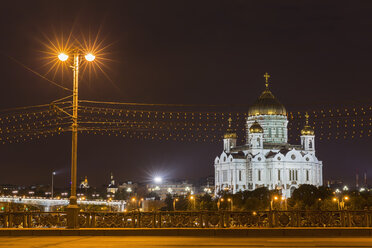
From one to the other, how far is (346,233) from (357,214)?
1.68m

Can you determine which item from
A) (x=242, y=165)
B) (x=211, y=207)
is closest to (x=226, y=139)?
(x=242, y=165)

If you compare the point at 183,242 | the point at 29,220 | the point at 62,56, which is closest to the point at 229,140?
Answer: the point at 29,220

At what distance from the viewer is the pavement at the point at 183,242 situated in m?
20.2

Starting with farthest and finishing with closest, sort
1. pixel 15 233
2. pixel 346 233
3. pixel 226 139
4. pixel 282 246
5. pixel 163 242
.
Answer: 1. pixel 226 139
2. pixel 15 233
3. pixel 346 233
4. pixel 163 242
5. pixel 282 246

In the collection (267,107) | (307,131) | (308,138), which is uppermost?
(267,107)

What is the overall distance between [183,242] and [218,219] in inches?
186

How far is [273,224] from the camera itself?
2572 cm

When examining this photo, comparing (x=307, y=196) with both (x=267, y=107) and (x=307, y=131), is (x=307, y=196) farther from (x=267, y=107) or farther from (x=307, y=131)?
(x=307, y=131)

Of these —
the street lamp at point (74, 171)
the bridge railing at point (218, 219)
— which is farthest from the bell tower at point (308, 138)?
the street lamp at point (74, 171)

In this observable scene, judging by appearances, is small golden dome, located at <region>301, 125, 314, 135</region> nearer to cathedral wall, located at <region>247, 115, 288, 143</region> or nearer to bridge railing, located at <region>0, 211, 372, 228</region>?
cathedral wall, located at <region>247, 115, 288, 143</region>

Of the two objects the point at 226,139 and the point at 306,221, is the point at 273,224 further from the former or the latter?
the point at 226,139

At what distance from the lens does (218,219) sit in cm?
2617

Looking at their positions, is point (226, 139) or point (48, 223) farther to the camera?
point (226, 139)

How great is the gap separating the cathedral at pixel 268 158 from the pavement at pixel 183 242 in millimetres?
115348
